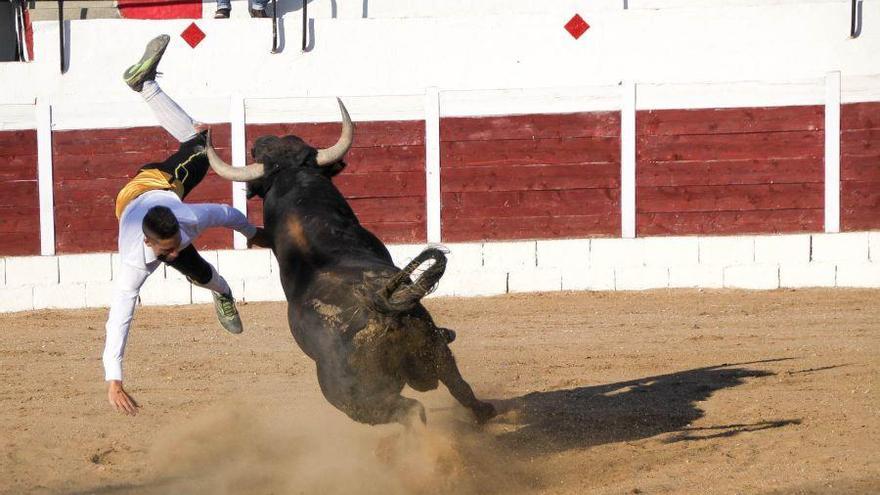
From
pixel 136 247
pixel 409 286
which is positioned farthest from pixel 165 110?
pixel 409 286

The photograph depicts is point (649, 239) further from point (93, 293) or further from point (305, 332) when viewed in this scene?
point (305, 332)

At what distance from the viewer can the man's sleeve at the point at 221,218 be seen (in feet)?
16.8

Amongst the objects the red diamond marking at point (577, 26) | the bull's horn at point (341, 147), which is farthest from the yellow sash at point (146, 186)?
the red diamond marking at point (577, 26)

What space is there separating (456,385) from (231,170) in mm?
1225

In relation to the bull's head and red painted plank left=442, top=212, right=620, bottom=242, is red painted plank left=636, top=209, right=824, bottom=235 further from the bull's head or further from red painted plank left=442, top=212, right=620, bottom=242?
the bull's head

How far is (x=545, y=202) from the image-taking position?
9.96 metres

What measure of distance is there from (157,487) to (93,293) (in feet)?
17.5

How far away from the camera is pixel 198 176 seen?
561 centimetres

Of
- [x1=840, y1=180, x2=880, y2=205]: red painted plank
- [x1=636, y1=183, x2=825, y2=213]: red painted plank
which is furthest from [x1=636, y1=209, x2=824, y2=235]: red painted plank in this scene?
[x1=840, y1=180, x2=880, y2=205]: red painted plank

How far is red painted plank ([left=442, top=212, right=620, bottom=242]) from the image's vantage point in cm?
995

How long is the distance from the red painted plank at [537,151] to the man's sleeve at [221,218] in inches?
188

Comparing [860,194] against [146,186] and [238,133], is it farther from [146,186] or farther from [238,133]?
[146,186]

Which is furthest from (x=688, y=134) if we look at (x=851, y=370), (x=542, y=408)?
(x=542, y=408)

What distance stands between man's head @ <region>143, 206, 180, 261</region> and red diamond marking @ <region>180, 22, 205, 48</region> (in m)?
5.82
